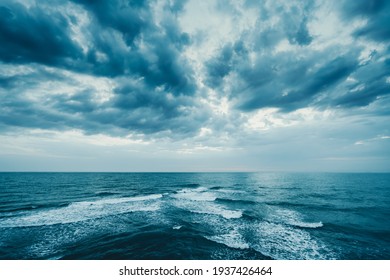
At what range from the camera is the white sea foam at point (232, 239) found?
1159cm

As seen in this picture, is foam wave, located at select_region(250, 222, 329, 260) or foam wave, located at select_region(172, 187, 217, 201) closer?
foam wave, located at select_region(250, 222, 329, 260)

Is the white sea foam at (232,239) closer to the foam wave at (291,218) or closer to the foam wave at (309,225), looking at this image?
the foam wave at (291,218)

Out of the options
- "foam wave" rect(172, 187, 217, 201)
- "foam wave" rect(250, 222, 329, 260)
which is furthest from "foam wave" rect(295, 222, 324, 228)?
"foam wave" rect(172, 187, 217, 201)

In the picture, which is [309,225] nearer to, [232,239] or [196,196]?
[232,239]

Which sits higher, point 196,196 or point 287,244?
point 287,244

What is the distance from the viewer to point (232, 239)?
12609mm

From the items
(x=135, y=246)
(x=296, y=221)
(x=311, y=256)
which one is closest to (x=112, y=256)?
(x=135, y=246)

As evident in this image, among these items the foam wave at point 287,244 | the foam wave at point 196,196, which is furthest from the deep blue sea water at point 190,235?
the foam wave at point 196,196

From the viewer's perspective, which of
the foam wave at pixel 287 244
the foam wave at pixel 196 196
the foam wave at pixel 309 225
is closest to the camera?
the foam wave at pixel 287 244

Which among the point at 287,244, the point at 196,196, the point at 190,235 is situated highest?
the point at 190,235

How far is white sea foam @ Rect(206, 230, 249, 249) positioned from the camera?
38.0 ft

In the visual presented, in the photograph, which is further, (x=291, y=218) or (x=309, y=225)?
(x=291, y=218)

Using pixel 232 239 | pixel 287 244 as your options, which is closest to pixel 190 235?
pixel 232 239

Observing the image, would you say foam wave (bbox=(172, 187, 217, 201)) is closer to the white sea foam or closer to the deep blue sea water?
the deep blue sea water
